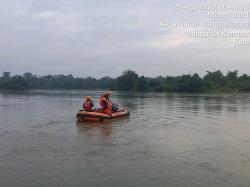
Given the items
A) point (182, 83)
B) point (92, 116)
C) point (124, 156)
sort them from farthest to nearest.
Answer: point (182, 83) < point (92, 116) < point (124, 156)

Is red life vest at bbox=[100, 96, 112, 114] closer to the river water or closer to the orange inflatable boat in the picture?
the orange inflatable boat

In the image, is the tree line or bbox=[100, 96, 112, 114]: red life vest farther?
the tree line

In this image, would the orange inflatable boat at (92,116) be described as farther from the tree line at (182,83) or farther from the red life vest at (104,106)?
the tree line at (182,83)

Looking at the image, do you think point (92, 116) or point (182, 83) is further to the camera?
point (182, 83)

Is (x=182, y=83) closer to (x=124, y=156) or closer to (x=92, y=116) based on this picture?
(x=92, y=116)

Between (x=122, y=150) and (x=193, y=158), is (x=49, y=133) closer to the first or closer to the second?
(x=122, y=150)

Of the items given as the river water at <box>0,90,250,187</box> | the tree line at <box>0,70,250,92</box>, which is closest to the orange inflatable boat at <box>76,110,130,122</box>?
the river water at <box>0,90,250,187</box>

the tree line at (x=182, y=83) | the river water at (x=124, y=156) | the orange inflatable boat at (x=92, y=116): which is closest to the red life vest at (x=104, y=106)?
the orange inflatable boat at (x=92, y=116)

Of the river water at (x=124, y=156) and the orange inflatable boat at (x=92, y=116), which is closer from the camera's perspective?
the river water at (x=124, y=156)

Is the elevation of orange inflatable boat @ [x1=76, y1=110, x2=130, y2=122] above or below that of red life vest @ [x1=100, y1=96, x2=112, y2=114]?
below

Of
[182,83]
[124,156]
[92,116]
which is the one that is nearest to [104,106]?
[92,116]

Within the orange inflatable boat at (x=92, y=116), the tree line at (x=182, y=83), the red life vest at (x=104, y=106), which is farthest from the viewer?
the tree line at (x=182, y=83)

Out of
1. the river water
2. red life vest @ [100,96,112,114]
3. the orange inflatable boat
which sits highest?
red life vest @ [100,96,112,114]

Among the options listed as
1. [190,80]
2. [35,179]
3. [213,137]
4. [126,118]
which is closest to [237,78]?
[190,80]
